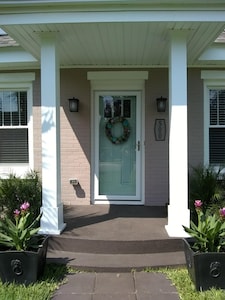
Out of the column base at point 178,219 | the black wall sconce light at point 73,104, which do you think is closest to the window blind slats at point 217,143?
the column base at point 178,219

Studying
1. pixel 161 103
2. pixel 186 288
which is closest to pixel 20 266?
pixel 186 288

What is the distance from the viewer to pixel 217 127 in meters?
6.45

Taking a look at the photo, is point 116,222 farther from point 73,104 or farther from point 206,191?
point 73,104

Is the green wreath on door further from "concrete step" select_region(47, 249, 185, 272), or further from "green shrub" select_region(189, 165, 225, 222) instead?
"concrete step" select_region(47, 249, 185, 272)

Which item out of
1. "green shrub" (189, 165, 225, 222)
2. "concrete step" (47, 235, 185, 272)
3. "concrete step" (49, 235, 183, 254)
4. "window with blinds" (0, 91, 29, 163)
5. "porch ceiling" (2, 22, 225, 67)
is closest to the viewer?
"concrete step" (47, 235, 185, 272)

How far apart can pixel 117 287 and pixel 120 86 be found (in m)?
3.92

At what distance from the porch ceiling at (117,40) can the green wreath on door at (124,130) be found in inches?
43.3

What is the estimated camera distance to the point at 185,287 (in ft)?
11.5

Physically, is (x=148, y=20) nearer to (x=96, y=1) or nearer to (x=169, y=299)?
(x=96, y=1)

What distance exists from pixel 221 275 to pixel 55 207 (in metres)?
2.28

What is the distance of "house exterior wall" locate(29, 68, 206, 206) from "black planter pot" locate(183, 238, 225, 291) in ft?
9.55

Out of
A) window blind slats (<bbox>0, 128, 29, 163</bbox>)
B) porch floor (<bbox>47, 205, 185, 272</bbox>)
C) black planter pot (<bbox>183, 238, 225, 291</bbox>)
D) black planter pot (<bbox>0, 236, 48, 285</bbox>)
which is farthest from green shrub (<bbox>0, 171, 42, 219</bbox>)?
black planter pot (<bbox>183, 238, 225, 291</bbox>)

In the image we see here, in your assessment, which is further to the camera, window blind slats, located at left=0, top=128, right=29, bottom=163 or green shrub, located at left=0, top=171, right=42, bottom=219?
window blind slats, located at left=0, top=128, right=29, bottom=163

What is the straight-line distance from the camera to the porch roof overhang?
13.3 feet
